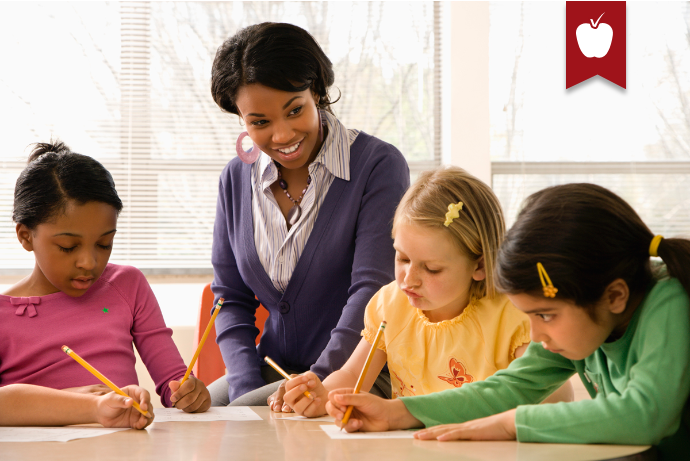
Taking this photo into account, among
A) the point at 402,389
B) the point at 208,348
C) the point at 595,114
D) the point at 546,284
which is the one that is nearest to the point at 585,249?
the point at 546,284

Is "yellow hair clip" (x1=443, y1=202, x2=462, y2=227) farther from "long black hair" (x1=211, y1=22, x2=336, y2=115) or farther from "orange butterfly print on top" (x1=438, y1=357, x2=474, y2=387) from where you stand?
"long black hair" (x1=211, y1=22, x2=336, y2=115)

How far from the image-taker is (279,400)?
1.17m

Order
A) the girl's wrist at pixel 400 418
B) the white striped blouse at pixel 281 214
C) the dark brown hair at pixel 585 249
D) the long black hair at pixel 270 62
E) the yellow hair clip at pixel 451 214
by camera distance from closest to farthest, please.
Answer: the dark brown hair at pixel 585 249 < the girl's wrist at pixel 400 418 < the yellow hair clip at pixel 451 214 < the long black hair at pixel 270 62 < the white striped blouse at pixel 281 214

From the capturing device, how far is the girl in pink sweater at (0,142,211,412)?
4.34ft

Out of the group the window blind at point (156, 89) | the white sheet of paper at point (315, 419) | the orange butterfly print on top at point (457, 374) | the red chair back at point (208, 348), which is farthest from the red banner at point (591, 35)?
the white sheet of paper at point (315, 419)

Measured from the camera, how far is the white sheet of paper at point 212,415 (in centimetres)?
107

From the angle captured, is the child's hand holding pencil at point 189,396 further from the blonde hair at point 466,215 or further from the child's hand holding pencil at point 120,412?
the blonde hair at point 466,215

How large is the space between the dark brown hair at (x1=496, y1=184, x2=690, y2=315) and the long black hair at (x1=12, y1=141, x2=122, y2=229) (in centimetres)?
95

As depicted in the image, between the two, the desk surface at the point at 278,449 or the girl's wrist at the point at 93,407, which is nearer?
the desk surface at the point at 278,449

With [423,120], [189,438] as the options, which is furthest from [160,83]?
[189,438]

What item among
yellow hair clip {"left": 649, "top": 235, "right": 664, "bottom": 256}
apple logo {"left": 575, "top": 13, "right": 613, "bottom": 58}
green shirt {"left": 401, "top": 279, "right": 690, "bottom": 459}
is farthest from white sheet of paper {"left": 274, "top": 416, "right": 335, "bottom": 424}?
apple logo {"left": 575, "top": 13, "right": 613, "bottom": 58}

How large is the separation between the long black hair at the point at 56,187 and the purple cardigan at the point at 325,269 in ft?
1.14

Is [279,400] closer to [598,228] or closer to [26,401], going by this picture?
[26,401]

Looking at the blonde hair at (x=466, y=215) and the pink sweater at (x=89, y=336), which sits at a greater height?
the blonde hair at (x=466, y=215)
